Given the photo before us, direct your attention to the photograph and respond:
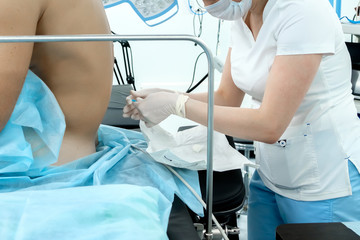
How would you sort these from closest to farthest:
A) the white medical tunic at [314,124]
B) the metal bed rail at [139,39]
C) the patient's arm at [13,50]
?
1. the metal bed rail at [139,39]
2. the patient's arm at [13,50]
3. the white medical tunic at [314,124]

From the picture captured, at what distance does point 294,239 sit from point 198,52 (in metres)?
3.13

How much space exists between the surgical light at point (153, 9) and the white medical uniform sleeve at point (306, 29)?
2.40 meters

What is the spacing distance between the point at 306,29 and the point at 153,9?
2.58 m

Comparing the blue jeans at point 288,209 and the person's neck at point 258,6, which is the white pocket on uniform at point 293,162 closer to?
the blue jeans at point 288,209

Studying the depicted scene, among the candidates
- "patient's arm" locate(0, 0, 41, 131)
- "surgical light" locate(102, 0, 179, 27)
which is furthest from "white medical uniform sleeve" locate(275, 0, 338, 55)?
"surgical light" locate(102, 0, 179, 27)

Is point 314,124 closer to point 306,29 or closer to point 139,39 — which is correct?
point 306,29

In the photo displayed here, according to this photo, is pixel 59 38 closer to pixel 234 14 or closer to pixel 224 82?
pixel 234 14

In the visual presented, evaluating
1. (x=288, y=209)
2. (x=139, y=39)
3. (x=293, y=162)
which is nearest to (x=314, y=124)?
(x=293, y=162)

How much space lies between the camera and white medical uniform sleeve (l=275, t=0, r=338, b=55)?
1070 millimetres

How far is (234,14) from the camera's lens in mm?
1219

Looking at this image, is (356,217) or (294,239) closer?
(294,239)

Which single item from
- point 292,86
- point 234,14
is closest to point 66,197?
point 292,86

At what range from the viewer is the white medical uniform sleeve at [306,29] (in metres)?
1.07

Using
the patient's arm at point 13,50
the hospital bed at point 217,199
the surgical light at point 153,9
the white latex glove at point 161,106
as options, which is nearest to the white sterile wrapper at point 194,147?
the white latex glove at point 161,106
